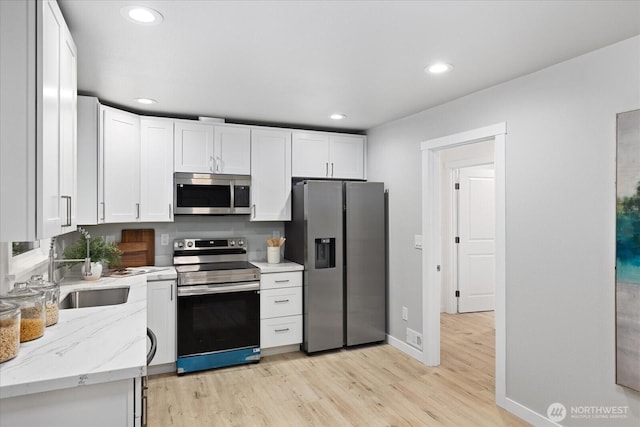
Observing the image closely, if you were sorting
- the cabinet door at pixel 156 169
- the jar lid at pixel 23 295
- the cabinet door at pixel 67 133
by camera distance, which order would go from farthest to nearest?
the cabinet door at pixel 156 169, the cabinet door at pixel 67 133, the jar lid at pixel 23 295

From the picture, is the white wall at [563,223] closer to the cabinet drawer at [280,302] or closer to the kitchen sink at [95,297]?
the cabinet drawer at [280,302]

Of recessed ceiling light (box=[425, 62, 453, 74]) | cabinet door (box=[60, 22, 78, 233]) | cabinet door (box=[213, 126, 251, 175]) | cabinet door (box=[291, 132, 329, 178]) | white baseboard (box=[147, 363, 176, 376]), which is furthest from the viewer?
cabinet door (box=[291, 132, 329, 178])

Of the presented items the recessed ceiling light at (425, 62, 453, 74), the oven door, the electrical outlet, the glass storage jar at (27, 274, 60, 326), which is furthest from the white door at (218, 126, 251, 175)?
the electrical outlet

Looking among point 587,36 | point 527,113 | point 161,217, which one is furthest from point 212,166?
point 587,36

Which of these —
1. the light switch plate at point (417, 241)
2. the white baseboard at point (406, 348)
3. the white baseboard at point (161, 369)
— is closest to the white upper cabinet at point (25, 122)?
the white baseboard at point (161, 369)

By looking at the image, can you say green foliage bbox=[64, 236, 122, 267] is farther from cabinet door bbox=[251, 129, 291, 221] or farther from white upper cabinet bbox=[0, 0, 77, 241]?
white upper cabinet bbox=[0, 0, 77, 241]

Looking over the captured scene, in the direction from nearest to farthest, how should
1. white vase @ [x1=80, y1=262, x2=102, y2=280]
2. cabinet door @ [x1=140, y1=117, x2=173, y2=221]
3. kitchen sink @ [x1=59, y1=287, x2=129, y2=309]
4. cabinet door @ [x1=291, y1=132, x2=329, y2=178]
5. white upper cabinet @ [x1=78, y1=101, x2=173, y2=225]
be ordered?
kitchen sink @ [x1=59, y1=287, x2=129, y2=309] < white vase @ [x1=80, y1=262, x2=102, y2=280] < white upper cabinet @ [x1=78, y1=101, x2=173, y2=225] < cabinet door @ [x1=140, y1=117, x2=173, y2=221] < cabinet door @ [x1=291, y1=132, x2=329, y2=178]

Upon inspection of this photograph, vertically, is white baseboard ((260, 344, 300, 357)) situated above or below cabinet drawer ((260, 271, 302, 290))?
below

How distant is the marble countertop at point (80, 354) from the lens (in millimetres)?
1290

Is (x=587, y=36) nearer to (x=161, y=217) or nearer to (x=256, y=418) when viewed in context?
(x=256, y=418)

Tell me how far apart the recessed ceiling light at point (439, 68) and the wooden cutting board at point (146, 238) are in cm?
298

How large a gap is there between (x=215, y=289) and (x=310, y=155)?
1.75 meters

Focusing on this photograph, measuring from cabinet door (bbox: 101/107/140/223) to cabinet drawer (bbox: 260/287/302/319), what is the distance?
4.67 ft

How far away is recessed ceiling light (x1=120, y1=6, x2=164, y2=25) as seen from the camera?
5.90ft
